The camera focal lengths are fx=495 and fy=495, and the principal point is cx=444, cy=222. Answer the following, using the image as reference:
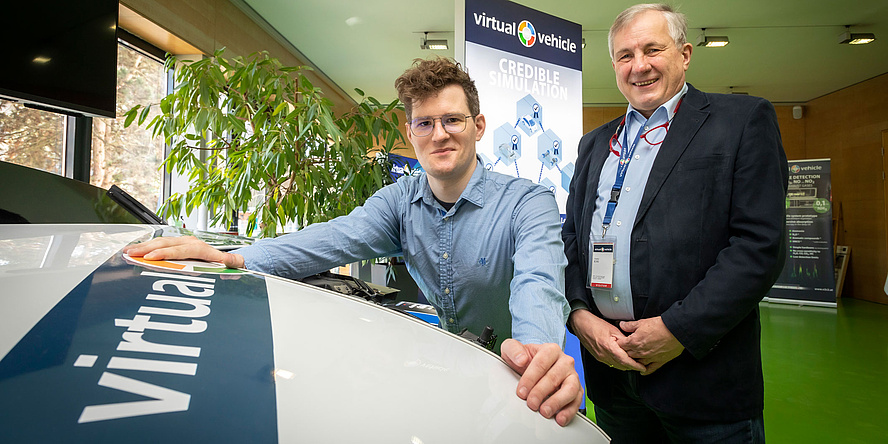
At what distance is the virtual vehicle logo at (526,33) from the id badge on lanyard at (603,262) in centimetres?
221

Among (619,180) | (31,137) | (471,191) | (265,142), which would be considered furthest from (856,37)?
(31,137)

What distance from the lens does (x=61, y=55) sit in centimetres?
106

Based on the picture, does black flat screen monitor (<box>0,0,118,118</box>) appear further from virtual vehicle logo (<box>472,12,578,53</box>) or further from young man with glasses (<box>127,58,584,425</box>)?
virtual vehicle logo (<box>472,12,578,53</box>)

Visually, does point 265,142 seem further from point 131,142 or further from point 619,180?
point 131,142

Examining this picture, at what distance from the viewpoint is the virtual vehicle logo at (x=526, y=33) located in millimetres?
3162

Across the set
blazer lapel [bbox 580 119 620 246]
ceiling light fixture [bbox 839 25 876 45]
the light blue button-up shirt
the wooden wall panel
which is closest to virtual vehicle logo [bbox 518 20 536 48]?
blazer lapel [bbox 580 119 620 246]

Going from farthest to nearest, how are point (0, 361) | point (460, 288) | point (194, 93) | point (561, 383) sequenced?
point (194, 93)
point (460, 288)
point (561, 383)
point (0, 361)

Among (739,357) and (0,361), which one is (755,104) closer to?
(739,357)

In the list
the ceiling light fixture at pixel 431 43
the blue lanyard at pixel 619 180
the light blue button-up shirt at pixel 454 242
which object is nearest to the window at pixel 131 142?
the ceiling light fixture at pixel 431 43

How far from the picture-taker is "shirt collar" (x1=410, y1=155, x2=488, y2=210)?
1.21m

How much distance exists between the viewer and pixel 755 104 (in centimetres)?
117

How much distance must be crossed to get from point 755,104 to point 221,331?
1.24m

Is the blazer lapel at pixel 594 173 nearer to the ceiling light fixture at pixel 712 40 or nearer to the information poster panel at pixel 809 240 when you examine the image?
the ceiling light fixture at pixel 712 40

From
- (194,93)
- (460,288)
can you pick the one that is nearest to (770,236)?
(460,288)
